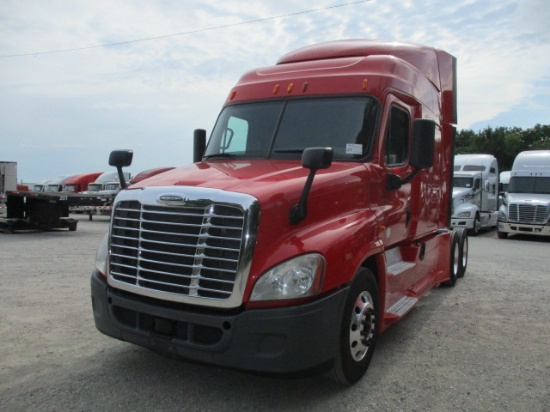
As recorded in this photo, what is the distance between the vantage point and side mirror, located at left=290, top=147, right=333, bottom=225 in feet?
11.6

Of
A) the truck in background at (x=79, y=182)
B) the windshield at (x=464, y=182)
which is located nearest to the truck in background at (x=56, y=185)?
the truck in background at (x=79, y=182)

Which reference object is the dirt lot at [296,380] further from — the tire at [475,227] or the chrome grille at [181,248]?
the tire at [475,227]

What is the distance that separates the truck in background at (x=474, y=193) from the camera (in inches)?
701

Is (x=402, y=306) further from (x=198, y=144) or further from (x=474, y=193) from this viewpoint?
(x=474, y=193)

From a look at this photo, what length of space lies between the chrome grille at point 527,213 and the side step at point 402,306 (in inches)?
531

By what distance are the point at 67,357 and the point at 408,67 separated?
15.0ft

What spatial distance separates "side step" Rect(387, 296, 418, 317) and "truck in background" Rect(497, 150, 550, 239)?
44.1 ft

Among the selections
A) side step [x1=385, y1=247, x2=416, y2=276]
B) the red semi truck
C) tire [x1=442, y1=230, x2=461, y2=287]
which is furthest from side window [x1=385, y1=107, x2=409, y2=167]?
tire [x1=442, y1=230, x2=461, y2=287]

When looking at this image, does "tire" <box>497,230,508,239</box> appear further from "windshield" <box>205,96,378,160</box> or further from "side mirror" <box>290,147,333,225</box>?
"side mirror" <box>290,147,333,225</box>

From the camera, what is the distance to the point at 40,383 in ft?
13.1

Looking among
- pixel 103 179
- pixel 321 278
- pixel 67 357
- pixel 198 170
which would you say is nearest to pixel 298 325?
pixel 321 278

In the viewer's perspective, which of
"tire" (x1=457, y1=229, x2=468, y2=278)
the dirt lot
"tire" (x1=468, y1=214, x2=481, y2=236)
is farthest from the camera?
"tire" (x1=468, y1=214, x2=481, y2=236)

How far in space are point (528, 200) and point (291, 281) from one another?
16.2 meters

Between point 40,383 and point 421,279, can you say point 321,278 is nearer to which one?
point 40,383
